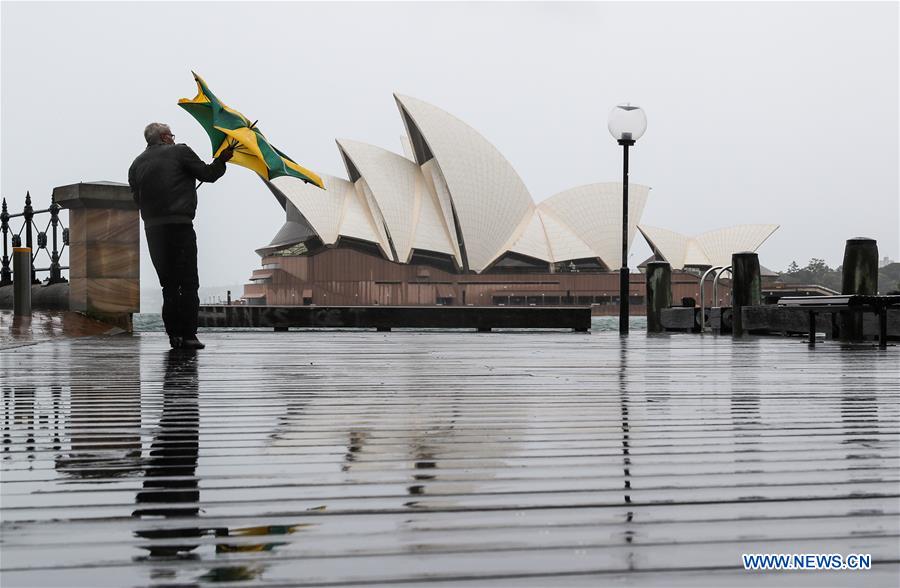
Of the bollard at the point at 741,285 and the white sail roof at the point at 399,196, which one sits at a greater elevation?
the white sail roof at the point at 399,196

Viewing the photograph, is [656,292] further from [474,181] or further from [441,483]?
[474,181]

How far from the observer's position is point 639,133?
39.8 ft

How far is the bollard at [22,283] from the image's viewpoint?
902cm

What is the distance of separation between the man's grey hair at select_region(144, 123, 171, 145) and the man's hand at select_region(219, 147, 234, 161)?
1.25 feet

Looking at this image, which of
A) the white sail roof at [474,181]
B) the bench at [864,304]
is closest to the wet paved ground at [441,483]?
the bench at [864,304]

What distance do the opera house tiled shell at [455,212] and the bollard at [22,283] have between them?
3365 cm

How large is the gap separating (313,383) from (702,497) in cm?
243

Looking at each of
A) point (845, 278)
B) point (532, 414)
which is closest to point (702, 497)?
point (532, 414)

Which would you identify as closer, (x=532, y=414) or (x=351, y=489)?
(x=351, y=489)

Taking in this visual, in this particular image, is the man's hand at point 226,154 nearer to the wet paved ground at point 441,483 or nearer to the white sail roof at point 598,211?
the wet paved ground at point 441,483

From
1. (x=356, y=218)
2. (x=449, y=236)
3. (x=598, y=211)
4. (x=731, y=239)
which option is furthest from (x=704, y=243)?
(x=356, y=218)

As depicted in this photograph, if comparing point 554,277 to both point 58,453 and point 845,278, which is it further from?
point 58,453

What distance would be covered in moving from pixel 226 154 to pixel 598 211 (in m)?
53.6

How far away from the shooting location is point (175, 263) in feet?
18.2
